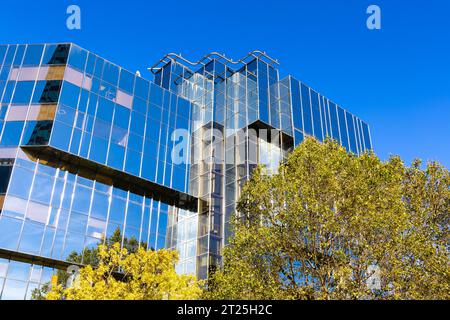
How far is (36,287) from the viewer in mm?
28266

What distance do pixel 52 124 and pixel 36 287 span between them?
38.4 ft

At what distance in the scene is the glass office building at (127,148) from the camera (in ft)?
96.1

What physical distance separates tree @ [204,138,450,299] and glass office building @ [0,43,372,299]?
12954 millimetres

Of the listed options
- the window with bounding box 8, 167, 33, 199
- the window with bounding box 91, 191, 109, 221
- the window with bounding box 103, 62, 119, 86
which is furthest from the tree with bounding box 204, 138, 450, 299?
the window with bounding box 103, 62, 119, 86

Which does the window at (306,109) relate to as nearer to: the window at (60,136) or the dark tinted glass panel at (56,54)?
the window at (60,136)

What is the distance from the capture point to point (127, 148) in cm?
3462

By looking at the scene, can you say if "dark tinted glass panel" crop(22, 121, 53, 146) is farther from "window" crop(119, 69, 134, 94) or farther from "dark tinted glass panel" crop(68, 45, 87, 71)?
"window" crop(119, 69, 134, 94)

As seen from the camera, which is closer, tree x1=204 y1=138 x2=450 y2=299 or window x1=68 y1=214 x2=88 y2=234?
tree x1=204 y1=138 x2=450 y2=299

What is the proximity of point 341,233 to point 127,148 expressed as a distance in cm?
2089

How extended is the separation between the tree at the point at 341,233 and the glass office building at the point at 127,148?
510 inches

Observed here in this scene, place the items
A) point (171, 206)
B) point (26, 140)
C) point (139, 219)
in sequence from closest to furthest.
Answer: point (26, 140) < point (139, 219) < point (171, 206)

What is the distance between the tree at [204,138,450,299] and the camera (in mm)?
18500
